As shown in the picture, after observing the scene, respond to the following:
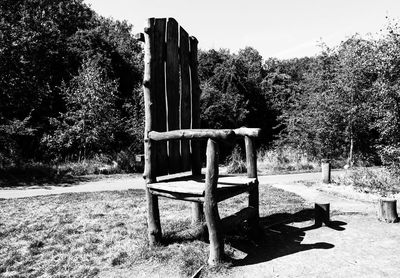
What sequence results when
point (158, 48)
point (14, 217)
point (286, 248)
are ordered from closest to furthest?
point (286, 248) → point (158, 48) → point (14, 217)

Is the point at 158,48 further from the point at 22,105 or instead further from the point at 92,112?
the point at 22,105

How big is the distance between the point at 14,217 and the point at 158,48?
3.76m

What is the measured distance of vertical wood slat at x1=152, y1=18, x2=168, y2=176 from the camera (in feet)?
13.5

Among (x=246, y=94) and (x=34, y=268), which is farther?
(x=246, y=94)

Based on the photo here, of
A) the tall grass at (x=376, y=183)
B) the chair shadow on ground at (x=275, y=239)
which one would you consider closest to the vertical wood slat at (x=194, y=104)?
the chair shadow on ground at (x=275, y=239)

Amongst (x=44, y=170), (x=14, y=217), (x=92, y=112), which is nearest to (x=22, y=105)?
(x=92, y=112)

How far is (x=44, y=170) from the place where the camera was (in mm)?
10867

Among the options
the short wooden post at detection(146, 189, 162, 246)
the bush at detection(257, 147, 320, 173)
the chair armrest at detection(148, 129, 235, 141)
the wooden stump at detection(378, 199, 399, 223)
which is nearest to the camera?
the chair armrest at detection(148, 129, 235, 141)

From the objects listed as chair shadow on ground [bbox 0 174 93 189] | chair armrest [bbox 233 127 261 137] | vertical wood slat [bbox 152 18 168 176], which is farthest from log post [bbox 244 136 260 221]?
chair shadow on ground [bbox 0 174 93 189]

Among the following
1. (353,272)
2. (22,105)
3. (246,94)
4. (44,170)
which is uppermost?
(246,94)

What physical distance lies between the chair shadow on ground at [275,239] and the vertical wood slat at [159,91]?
1369 millimetres

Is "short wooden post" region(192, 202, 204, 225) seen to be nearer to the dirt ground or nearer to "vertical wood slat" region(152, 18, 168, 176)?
"vertical wood slat" region(152, 18, 168, 176)

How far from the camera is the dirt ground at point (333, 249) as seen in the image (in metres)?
3.23

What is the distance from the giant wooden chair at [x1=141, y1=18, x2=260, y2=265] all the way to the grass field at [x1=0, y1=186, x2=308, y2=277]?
0.35 metres
